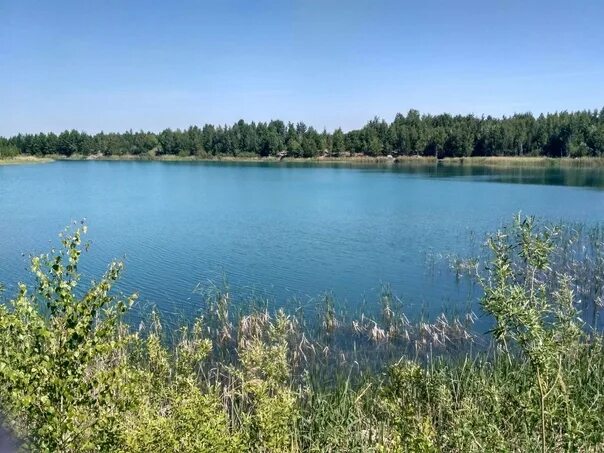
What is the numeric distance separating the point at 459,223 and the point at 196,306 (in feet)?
70.7

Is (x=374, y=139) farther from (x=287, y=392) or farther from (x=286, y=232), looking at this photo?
(x=287, y=392)

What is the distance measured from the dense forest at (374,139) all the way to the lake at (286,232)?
5215cm

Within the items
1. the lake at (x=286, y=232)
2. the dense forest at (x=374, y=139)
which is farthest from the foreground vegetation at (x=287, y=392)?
the dense forest at (x=374, y=139)

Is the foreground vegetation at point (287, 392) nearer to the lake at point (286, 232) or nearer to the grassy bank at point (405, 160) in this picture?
the lake at point (286, 232)

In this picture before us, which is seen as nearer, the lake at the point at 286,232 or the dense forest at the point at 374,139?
the lake at the point at 286,232

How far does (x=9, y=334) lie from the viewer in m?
5.86

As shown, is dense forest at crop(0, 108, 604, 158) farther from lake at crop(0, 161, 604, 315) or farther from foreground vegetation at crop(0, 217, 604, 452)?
foreground vegetation at crop(0, 217, 604, 452)

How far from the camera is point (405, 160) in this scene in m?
126

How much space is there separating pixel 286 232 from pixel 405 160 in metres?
98.2

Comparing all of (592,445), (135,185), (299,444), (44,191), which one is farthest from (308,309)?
(135,185)

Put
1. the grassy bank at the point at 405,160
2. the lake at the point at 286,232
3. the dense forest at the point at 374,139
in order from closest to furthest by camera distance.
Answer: the lake at the point at 286,232 < the grassy bank at the point at 405,160 < the dense forest at the point at 374,139

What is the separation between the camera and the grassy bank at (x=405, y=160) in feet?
338

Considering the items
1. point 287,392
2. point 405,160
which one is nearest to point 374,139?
point 405,160

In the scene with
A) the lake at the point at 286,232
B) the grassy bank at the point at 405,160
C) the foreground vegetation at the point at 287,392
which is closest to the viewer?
the foreground vegetation at the point at 287,392
